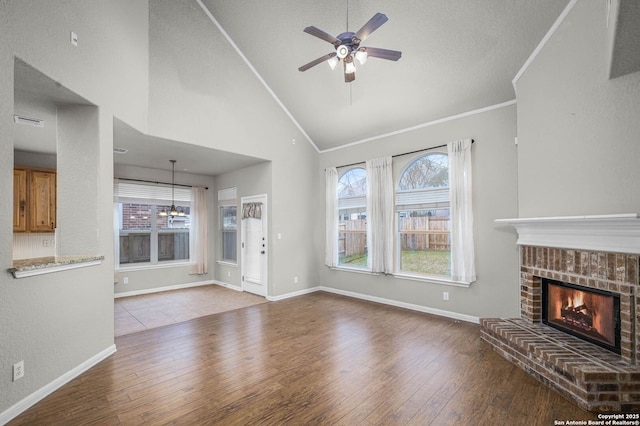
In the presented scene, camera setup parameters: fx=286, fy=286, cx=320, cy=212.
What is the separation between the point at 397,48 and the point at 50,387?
532 centimetres

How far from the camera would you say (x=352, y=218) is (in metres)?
6.16

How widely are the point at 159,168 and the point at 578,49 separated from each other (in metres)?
7.19

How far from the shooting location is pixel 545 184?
3264 mm

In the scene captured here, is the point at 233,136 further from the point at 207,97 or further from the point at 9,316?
the point at 9,316

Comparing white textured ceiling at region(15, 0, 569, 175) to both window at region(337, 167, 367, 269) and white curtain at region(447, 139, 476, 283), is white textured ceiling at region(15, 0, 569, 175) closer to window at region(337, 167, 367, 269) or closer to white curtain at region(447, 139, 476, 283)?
white curtain at region(447, 139, 476, 283)

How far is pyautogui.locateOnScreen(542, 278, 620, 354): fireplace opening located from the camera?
2662 millimetres

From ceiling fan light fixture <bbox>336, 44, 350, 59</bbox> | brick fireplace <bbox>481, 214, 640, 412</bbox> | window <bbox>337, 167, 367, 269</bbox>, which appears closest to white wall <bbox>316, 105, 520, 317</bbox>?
brick fireplace <bbox>481, 214, 640, 412</bbox>

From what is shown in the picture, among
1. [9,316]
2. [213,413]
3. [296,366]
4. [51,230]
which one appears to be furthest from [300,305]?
[51,230]

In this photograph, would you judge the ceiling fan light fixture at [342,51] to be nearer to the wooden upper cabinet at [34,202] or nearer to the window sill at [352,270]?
the window sill at [352,270]

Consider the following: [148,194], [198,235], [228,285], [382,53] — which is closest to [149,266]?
[198,235]

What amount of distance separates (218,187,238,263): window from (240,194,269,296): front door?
52 cm

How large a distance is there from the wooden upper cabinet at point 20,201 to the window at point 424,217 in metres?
6.38

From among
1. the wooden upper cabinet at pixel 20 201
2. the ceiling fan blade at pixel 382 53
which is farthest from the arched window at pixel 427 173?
the wooden upper cabinet at pixel 20 201

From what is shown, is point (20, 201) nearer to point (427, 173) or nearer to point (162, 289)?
point (162, 289)
